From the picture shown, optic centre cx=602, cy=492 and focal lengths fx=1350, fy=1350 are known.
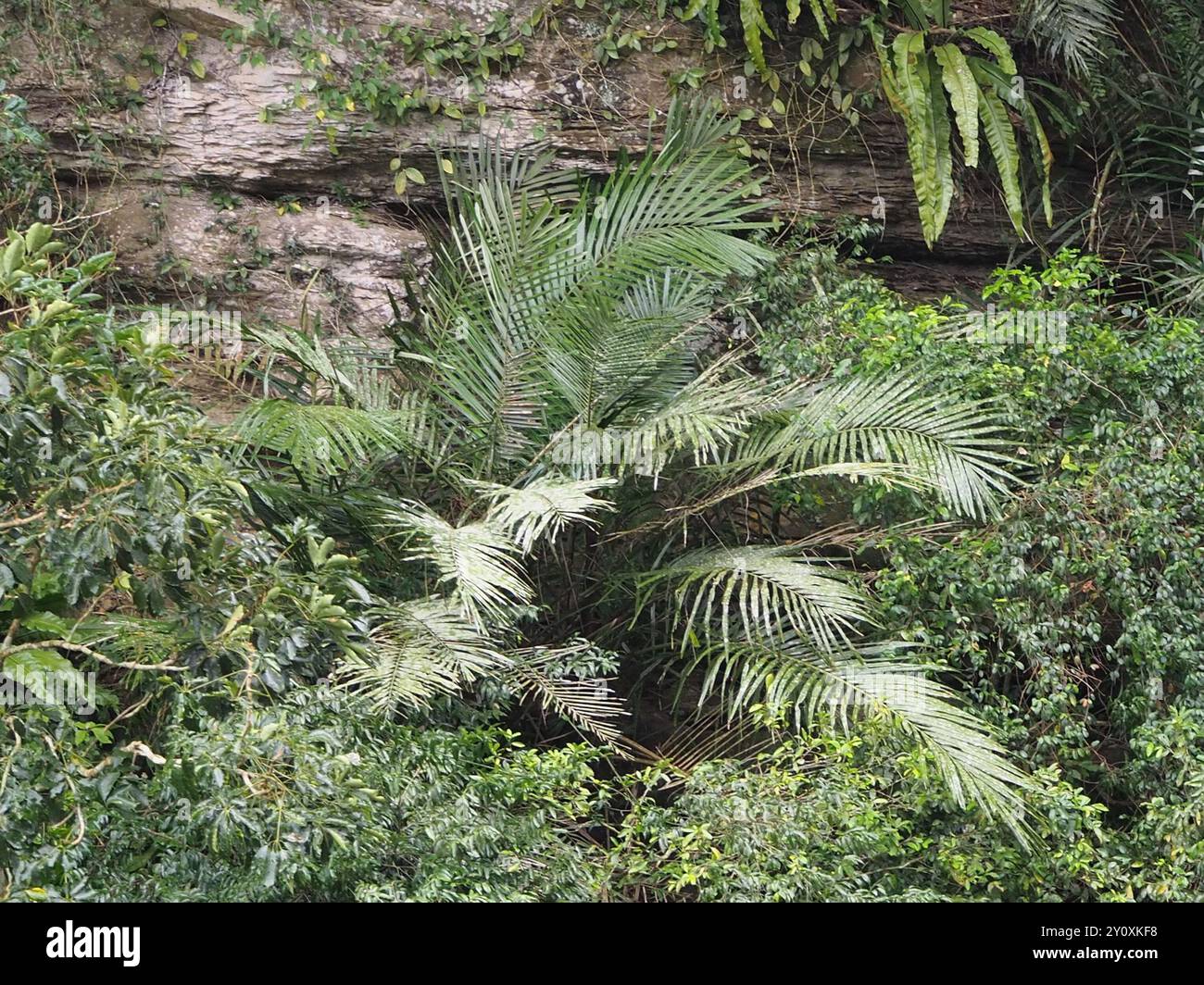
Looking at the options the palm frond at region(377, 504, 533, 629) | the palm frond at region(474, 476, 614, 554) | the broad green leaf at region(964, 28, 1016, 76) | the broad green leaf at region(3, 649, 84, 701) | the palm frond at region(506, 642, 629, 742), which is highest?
the broad green leaf at region(964, 28, 1016, 76)

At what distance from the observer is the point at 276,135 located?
6.29 meters

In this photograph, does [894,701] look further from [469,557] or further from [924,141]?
[924,141]

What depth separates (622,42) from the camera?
6461 mm

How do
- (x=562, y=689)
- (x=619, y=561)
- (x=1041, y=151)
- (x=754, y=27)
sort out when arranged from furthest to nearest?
(x=1041, y=151)
(x=754, y=27)
(x=619, y=561)
(x=562, y=689)

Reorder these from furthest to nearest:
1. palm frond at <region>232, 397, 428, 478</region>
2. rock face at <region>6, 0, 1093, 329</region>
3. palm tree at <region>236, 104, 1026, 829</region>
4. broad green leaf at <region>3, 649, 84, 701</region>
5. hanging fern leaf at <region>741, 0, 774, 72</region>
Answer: rock face at <region>6, 0, 1093, 329</region> < hanging fern leaf at <region>741, 0, 774, 72</region> < palm frond at <region>232, 397, 428, 478</region> < palm tree at <region>236, 104, 1026, 829</region> < broad green leaf at <region>3, 649, 84, 701</region>

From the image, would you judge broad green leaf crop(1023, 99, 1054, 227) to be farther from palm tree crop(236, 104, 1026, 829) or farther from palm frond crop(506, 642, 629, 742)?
palm frond crop(506, 642, 629, 742)

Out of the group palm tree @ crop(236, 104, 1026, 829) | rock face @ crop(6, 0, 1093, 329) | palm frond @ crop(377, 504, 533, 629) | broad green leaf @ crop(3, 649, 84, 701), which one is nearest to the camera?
broad green leaf @ crop(3, 649, 84, 701)

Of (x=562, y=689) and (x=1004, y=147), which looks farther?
(x=1004, y=147)

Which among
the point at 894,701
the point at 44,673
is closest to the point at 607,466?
the point at 894,701

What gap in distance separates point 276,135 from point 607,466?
2764 millimetres

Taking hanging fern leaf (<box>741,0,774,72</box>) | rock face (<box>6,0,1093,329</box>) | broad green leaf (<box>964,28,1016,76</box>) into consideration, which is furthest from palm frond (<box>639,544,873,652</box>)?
broad green leaf (<box>964,28,1016,76</box>)

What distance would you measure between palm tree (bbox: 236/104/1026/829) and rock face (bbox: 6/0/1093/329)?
840mm

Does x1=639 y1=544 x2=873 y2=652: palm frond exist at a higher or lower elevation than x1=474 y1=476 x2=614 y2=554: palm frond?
lower

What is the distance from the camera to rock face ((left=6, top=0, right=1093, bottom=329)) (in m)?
6.26
